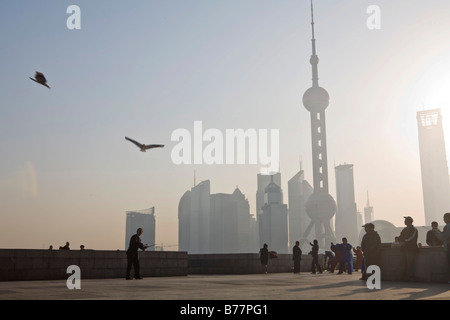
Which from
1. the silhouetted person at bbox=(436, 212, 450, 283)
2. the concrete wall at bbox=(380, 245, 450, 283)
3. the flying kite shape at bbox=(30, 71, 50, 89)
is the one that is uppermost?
the flying kite shape at bbox=(30, 71, 50, 89)

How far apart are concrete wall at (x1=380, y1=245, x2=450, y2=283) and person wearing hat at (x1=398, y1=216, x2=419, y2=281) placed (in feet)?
0.48

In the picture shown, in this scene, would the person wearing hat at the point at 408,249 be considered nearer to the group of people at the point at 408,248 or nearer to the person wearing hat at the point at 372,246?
the group of people at the point at 408,248

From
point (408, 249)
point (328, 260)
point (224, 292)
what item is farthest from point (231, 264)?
point (224, 292)

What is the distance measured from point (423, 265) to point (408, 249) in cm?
64

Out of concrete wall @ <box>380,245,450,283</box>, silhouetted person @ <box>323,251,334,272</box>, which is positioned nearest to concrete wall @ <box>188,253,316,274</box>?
silhouetted person @ <box>323,251,334,272</box>

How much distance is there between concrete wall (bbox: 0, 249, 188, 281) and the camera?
18297 mm

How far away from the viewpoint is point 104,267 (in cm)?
2042

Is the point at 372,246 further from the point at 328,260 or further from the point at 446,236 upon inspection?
the point at 328,260

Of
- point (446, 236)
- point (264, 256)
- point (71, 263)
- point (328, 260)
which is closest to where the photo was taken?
point (446, 236)

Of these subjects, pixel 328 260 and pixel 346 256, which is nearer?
pixel 346 256

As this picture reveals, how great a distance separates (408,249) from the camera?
15781mm

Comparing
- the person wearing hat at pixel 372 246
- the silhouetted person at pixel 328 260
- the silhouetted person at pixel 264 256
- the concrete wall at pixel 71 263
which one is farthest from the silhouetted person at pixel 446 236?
the silhouetted person at pixel 328 260

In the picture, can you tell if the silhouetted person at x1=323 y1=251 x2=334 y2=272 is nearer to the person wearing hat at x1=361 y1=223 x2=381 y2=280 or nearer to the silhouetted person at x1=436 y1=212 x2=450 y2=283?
the person wearing hat at x1=361 y1=223 x2=381 y2=280
